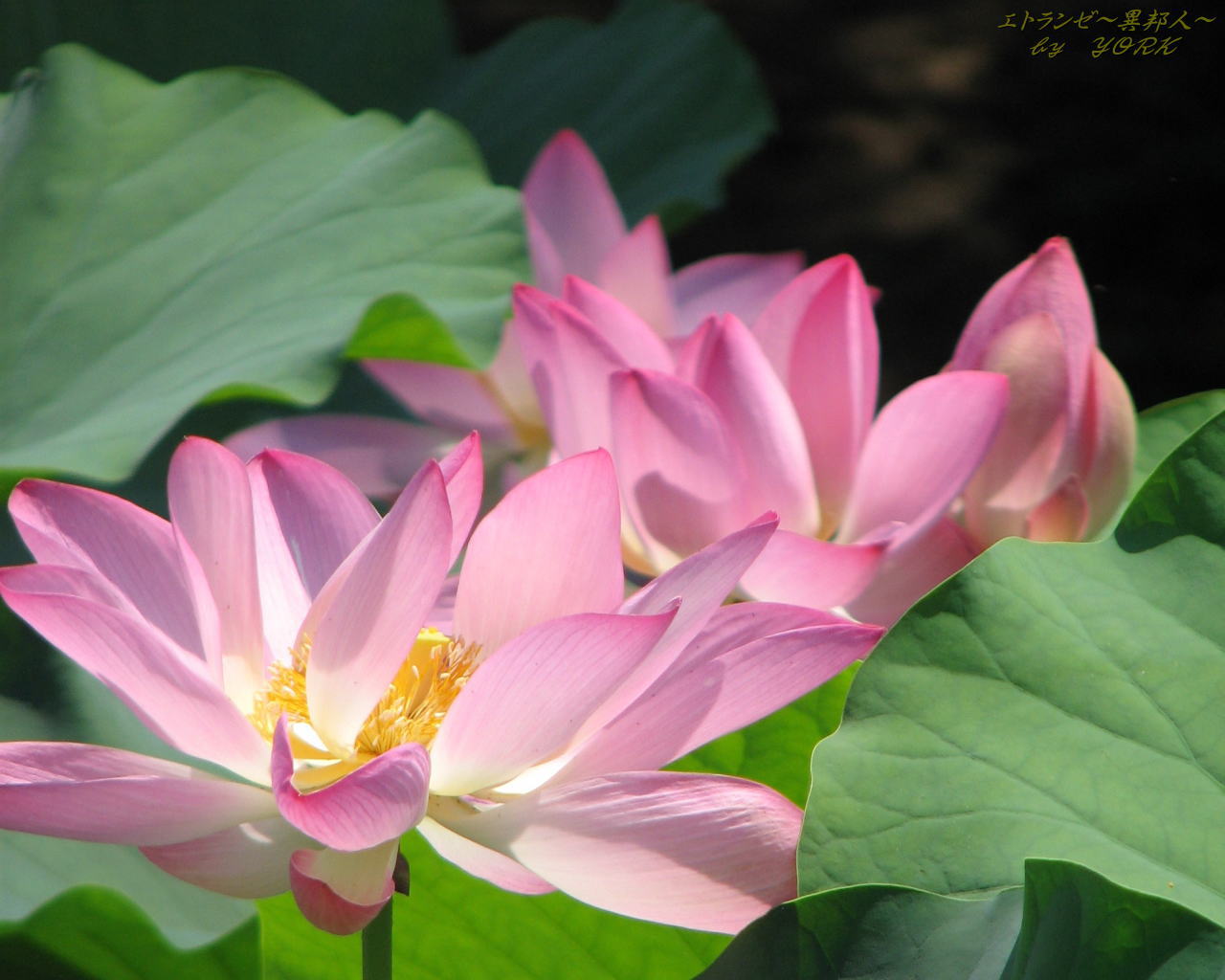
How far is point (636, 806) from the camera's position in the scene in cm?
40

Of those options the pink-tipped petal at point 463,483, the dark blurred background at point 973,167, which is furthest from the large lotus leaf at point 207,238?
the dark blurred background at point 973,167

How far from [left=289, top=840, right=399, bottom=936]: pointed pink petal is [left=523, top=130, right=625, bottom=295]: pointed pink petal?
1.49 ft

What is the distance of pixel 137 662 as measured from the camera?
380 mm

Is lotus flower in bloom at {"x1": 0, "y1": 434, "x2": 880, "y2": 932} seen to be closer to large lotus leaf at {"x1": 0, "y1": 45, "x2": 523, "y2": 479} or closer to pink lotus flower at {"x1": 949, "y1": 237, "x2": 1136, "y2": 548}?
pink lotus flower at {"x1": 949, "y1": 237, "x2": 1136, "y2": 548}

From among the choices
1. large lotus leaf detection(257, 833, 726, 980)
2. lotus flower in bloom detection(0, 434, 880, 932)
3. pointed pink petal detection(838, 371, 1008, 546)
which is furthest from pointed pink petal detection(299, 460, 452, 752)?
pointed pink petal detection(838, 371, 1008, 546)

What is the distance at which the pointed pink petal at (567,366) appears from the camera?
1.96ft

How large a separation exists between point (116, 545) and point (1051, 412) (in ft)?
1.25

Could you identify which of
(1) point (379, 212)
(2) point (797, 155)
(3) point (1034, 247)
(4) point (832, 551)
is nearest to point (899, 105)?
(2) point (797, 155)

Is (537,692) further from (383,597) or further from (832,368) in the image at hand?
(832,368)

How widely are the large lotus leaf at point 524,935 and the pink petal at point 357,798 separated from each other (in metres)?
0.16

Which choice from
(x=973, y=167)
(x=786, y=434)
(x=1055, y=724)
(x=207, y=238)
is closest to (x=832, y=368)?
(x=786, y=434)

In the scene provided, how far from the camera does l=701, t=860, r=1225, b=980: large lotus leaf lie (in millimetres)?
388

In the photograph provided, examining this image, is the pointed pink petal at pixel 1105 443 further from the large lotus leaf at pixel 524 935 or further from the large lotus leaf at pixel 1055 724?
the large lotus leaf at pixel 524 935

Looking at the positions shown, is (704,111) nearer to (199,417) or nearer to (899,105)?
(199,417)
